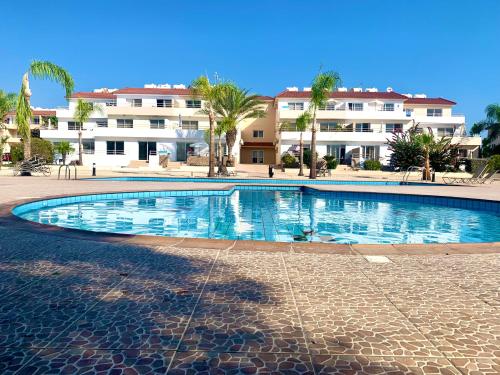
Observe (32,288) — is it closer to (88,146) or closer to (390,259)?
(390,259)

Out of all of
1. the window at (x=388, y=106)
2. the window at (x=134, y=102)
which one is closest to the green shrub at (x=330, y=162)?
the window at (x=388, y=106)

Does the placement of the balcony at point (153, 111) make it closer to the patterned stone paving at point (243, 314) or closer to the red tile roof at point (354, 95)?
the red tile roof at point (354, 95)

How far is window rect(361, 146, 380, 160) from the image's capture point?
43.5 meters

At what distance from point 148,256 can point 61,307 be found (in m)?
2.15

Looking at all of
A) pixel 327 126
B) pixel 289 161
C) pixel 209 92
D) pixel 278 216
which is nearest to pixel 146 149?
pixel 289 161

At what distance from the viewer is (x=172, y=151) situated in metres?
43.0

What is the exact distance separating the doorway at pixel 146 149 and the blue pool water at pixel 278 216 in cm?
2640

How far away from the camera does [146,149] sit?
141 ft

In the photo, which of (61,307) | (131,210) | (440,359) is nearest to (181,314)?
(61,307)

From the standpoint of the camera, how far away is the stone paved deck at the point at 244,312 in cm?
277

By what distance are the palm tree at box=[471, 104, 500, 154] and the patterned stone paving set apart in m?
54.6

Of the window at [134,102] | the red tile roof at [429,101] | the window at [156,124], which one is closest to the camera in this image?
the window at [156,124]

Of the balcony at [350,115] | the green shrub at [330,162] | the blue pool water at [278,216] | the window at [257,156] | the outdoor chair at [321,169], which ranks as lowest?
the blue pool water at [278,216]

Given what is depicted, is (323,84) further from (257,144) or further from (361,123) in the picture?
(257,144)
